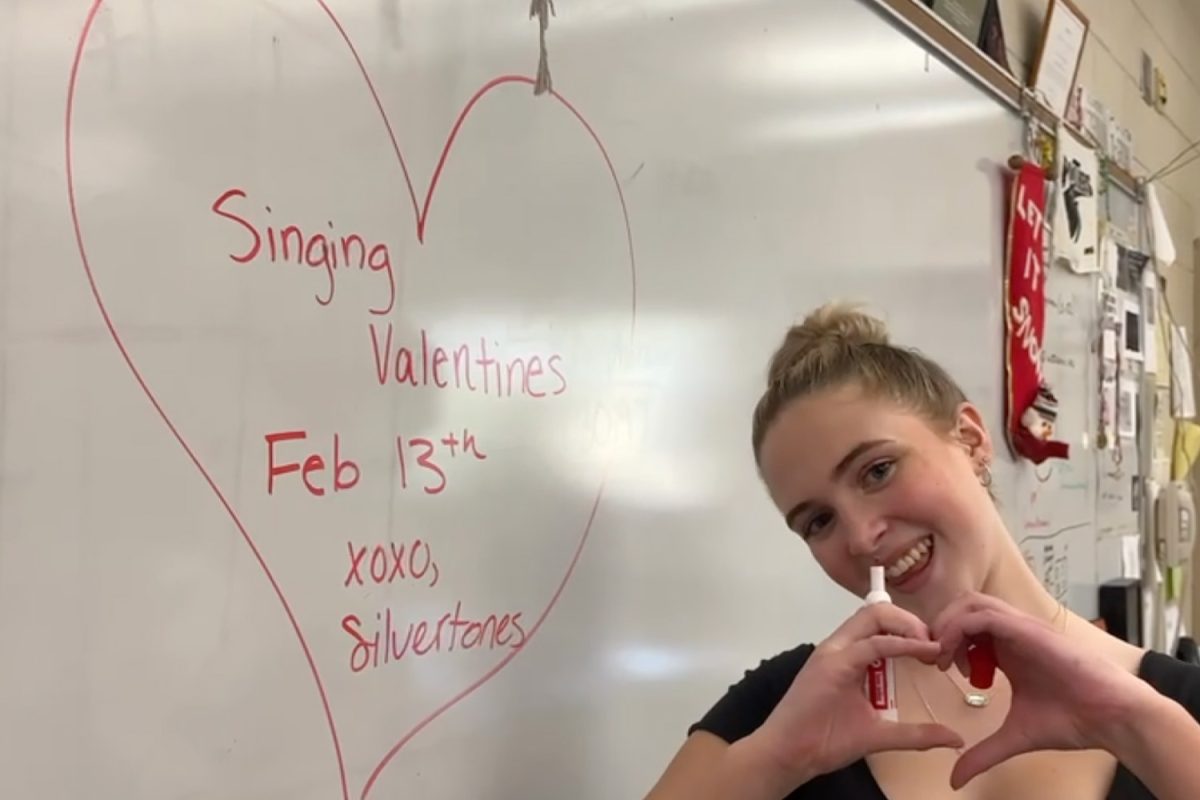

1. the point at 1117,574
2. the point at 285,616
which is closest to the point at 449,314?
the point at 285,616

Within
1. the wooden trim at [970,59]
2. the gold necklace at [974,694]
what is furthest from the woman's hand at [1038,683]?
the wooden trim at [970,59]

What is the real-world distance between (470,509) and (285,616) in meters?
0.17

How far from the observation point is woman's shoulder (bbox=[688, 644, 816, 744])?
34.4 inches

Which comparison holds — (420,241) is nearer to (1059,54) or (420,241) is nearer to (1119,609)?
(1059,54)

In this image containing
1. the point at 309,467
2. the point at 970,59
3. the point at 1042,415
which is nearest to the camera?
the point at 309,467

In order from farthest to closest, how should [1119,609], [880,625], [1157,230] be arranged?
1. [1157,230]
2. [1119,609]
3. [880,625]

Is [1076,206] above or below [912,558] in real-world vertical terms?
above

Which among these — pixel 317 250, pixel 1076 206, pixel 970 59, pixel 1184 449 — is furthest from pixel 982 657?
pixel 1184 449

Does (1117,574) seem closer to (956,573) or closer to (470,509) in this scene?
(956,573)

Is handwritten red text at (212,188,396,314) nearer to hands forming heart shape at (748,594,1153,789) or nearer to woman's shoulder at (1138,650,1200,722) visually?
hands forming heart shape at (748,594,1153,789)

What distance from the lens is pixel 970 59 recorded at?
158cm

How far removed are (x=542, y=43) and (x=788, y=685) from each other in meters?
0.55

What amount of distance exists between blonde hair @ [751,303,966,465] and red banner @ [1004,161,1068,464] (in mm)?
847

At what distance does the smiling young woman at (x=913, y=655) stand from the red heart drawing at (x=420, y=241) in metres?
0.16
